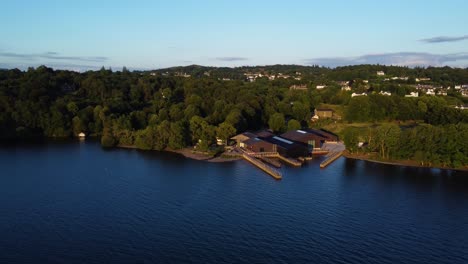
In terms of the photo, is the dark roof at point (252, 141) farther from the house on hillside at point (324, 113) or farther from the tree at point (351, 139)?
the house on hillside at point (324, 113)

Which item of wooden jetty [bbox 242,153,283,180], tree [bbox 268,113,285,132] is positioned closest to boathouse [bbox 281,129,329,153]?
wooden jetty [bbox 242,153,283,180]

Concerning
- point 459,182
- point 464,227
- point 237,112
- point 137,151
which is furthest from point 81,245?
point 237,112

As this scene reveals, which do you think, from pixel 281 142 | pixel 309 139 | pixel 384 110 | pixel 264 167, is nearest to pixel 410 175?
pixel 264 167

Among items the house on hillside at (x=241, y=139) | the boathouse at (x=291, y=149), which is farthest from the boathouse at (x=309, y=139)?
the house on hillside at (x=241, y=139)

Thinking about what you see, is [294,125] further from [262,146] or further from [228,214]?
[228,214]

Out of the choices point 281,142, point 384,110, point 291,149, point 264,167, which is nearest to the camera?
point 264,167

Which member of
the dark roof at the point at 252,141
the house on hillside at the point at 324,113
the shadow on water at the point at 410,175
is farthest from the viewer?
the house on hillside at the point at 324,113
